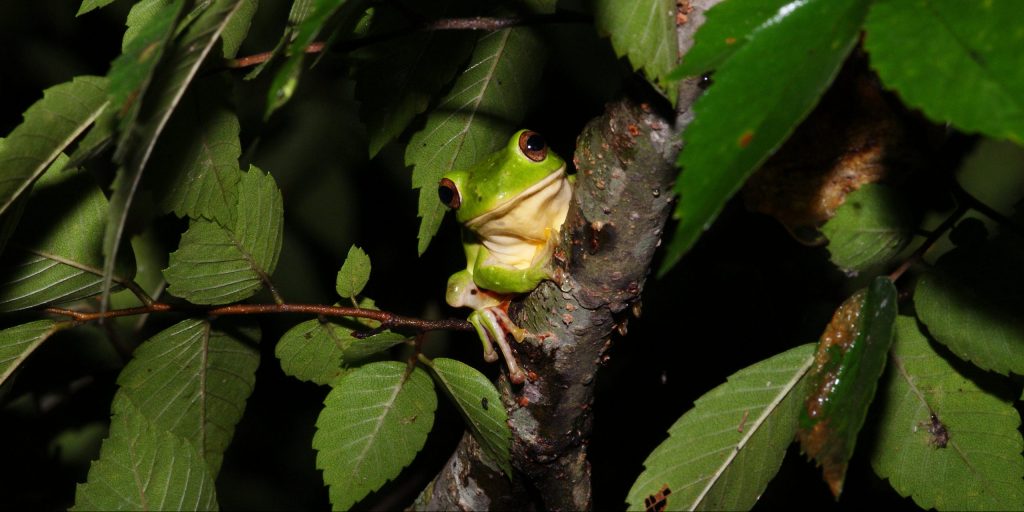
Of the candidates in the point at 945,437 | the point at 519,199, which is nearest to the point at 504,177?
the point at 519,199

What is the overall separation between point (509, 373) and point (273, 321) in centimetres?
146

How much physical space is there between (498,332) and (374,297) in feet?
3.89

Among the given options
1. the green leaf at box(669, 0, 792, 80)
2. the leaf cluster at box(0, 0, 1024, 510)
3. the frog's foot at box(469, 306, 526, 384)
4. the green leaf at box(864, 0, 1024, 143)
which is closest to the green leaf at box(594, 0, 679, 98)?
the leaf cluster at box(0, 0, 1024, 510)

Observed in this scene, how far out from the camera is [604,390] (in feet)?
6.33

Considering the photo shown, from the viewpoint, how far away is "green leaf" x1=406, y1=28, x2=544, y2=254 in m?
1.07

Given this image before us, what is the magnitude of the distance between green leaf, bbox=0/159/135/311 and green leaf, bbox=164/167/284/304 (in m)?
0.11

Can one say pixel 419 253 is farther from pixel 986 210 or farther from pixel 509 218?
pixel 986 210

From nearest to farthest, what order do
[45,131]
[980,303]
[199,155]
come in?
[45,131], [980,303], [199,155]

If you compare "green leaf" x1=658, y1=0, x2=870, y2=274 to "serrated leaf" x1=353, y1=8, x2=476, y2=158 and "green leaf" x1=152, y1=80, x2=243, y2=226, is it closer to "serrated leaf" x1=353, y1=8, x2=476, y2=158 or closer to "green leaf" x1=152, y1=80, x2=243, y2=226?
"serrated leaf" x1=353, y1=8, x2=476, y2=158

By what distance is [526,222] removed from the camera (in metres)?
1.23

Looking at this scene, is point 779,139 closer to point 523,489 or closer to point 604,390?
point 523,489

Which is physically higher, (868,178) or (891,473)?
(868,178)

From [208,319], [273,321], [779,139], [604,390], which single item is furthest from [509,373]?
[273,321]

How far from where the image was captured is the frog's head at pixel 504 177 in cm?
112
